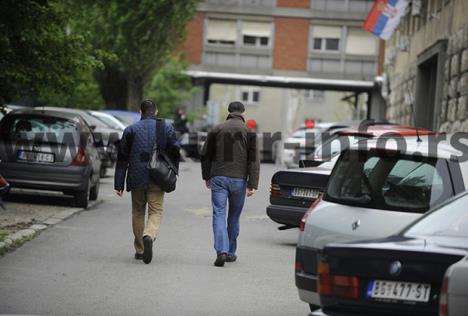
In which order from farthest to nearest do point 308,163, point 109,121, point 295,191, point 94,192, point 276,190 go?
point 109,121, point 94,192, point 308,163, point 276,190, point 295,191

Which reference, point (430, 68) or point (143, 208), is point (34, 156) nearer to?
point (143, 208)

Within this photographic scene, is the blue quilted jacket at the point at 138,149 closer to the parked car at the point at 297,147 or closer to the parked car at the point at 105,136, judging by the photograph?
the parked car at the point at 105,136

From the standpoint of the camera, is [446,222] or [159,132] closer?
[446,222]

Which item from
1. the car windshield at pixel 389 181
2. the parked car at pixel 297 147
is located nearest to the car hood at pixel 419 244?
the car windshield at pixel 389 181

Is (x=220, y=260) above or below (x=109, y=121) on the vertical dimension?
below

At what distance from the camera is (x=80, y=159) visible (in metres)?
18.9

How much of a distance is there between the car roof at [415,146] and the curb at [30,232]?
5.35 metres

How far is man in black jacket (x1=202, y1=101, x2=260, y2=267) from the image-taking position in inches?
504

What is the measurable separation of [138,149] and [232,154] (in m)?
1.09

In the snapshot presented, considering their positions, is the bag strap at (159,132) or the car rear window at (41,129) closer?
the bag strap at (159,132)

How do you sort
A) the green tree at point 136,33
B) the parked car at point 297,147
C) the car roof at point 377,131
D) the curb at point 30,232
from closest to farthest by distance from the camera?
1. the curb at point 30,232
2. the car roof at point 377,131
3. the parked car at point 297,147
4. the green tree at point 136,33

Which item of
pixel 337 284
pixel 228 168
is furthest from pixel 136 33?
pixel 337 284

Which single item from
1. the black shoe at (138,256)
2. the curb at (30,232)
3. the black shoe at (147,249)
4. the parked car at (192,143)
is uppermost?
the black shoe at (147,249)

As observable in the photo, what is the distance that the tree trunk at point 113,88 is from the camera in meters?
45.9
